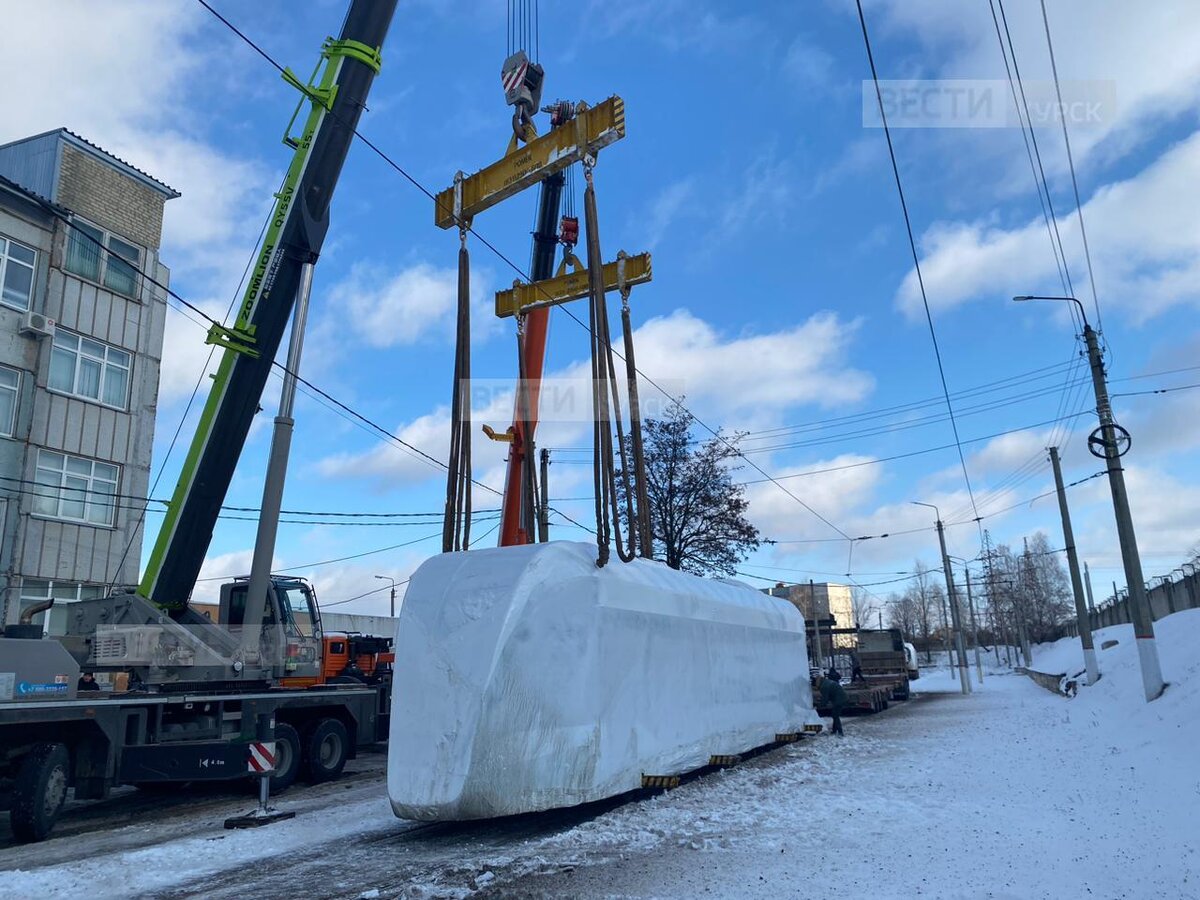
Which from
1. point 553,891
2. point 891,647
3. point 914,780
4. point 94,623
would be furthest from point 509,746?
point 891,647

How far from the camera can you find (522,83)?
15266 mm

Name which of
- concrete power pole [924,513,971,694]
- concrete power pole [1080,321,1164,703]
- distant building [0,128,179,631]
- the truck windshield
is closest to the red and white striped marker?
the truck windshield

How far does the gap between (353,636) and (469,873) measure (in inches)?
660

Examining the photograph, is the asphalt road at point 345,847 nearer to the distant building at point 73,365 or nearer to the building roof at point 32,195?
the distant building at point 73,365

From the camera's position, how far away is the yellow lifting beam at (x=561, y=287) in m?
13.8

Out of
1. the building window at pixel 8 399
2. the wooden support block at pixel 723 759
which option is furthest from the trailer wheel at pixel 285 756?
the building window at pixel 8 399

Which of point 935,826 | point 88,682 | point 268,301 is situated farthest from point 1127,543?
point 88,682

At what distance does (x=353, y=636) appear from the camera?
2269cm

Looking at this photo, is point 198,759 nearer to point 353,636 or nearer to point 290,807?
point 290,807

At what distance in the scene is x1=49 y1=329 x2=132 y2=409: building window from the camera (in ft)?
76.8

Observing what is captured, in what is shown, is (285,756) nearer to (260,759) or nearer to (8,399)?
(260,759)

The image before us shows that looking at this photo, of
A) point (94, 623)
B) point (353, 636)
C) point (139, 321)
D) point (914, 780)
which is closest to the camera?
point (914, 780)

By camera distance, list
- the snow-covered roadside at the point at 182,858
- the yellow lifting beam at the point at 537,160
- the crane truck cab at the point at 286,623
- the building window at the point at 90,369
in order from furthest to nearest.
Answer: the building window at the point at 90,369, the crane truck cab at the point at 286,623, the yellow lifting beam at the point at 537,160, the snow-covered roadside at the point at 182,858

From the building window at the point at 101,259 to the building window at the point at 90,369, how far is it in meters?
1.92
